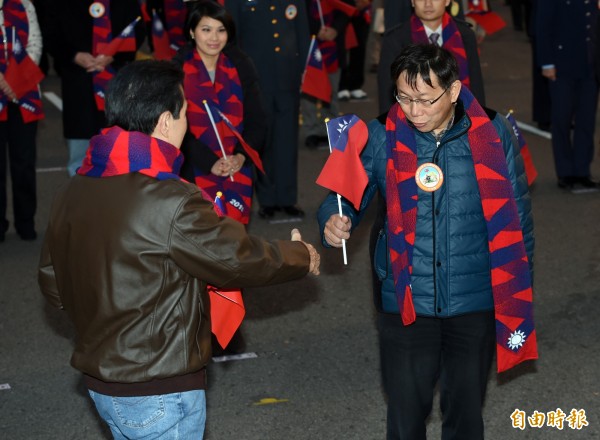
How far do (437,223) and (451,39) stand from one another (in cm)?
321

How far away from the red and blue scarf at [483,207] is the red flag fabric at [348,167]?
0.12 metres

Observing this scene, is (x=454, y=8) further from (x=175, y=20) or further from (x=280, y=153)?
(x=175, y=20)

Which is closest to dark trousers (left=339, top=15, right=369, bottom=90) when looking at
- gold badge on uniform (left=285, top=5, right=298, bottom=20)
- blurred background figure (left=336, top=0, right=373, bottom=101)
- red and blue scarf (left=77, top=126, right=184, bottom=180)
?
blurred background figure (left=336, top=0, right=373, bottom=101)

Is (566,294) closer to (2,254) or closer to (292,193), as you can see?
(292,193)

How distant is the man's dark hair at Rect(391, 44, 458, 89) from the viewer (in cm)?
434

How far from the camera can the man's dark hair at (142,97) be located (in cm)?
381

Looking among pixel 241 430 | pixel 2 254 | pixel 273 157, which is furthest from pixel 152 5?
pixel 241 430

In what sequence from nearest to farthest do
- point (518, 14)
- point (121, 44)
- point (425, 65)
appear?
point (425, 65)
point (121, 44)
point (518, 14)

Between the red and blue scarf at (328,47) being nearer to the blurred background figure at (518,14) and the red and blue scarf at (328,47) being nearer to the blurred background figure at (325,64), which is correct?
the blurred background figure at (325,64)

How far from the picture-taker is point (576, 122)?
1041cm

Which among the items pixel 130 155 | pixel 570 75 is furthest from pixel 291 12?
pixel 130 155

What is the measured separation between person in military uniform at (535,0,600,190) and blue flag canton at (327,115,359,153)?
584 cm

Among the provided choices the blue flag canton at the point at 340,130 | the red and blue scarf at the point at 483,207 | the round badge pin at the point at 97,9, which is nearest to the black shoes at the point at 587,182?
the round badge pin at the point at 97,9

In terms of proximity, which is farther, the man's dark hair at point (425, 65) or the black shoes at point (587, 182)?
the black shoes at point (587, 182)
